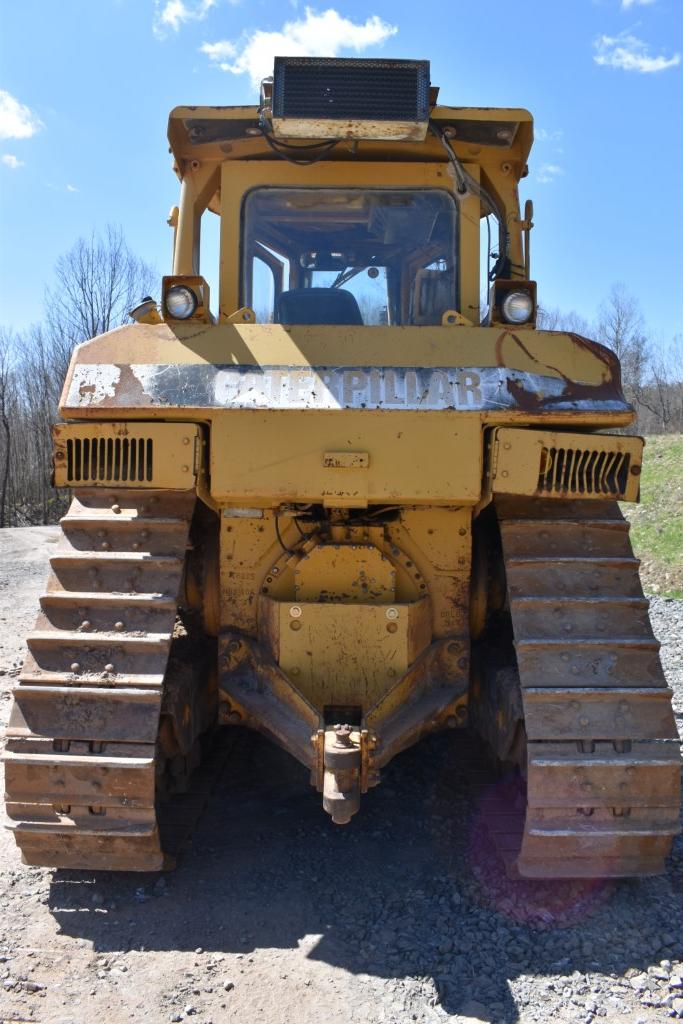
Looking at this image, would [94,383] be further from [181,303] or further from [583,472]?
[583,472]

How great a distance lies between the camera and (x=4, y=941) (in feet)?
10.4

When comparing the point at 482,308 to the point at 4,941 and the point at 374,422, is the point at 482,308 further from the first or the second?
the point at 4,941

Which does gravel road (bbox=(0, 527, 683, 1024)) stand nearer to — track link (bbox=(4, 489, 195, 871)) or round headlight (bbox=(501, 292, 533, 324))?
track link (bbox=(4, 489, 195, 871))

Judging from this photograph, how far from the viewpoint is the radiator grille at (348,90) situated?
381 cm

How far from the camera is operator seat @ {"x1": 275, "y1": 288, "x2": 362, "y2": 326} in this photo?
14.5ft

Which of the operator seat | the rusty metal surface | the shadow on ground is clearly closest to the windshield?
the operator seat

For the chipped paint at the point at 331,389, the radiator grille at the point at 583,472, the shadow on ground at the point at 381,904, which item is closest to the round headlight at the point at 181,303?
the chipped paint at the point at 331,389

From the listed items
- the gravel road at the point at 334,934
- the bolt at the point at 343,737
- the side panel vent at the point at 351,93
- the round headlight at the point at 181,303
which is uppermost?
A: the side panel vent at the point at 351,93

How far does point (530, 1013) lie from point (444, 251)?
336 centimetres

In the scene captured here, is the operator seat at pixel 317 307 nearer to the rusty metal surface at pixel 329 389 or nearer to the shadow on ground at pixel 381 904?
the rusty metal surface at pixel 329 389

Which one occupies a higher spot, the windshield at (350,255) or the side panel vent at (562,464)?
the windshield at (350,255)

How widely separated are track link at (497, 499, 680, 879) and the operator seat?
179 centimetres

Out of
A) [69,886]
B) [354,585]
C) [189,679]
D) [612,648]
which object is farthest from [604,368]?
[69,886]

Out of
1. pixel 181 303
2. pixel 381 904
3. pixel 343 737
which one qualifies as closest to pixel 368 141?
pixel 181 303
